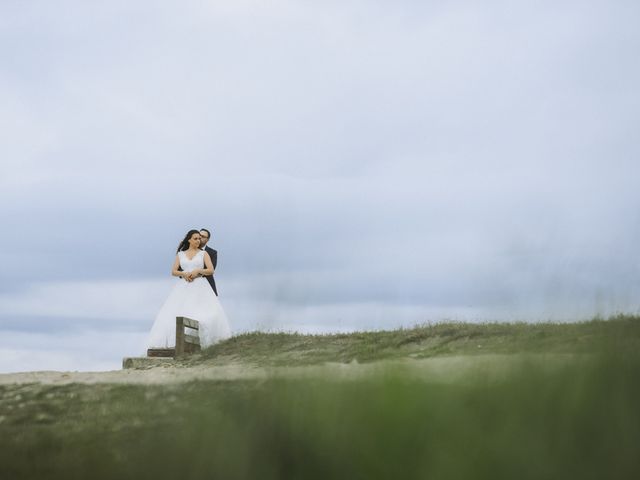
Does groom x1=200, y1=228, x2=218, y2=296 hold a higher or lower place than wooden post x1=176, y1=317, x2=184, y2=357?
higher

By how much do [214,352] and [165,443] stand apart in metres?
10.4

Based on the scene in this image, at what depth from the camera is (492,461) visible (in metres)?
Answer: 5.22

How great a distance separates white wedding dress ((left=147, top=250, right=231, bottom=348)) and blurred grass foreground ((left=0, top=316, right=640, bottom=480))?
9.69 m

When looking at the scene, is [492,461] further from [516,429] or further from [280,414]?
[280,414]

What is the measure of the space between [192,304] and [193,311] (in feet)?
0.43

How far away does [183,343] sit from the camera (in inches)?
646

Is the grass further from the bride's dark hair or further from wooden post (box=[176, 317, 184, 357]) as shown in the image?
the bride's dark hair

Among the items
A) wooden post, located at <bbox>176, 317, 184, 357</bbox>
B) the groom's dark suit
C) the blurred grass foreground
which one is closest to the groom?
the groom's dark suit

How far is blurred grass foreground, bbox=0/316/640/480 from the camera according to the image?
17.4ft

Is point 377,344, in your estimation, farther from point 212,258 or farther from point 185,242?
point 185,242

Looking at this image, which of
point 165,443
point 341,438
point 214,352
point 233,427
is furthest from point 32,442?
point 214,352

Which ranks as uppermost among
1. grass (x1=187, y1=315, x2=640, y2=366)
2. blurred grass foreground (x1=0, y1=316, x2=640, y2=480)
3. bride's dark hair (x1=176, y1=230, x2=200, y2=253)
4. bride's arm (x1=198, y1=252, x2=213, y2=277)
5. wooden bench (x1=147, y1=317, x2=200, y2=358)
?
bride's dark hair (x1=176, y1=230, x2=200, y2=253)

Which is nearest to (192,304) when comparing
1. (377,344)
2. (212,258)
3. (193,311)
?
(193,311)

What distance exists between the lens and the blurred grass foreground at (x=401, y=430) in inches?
209
